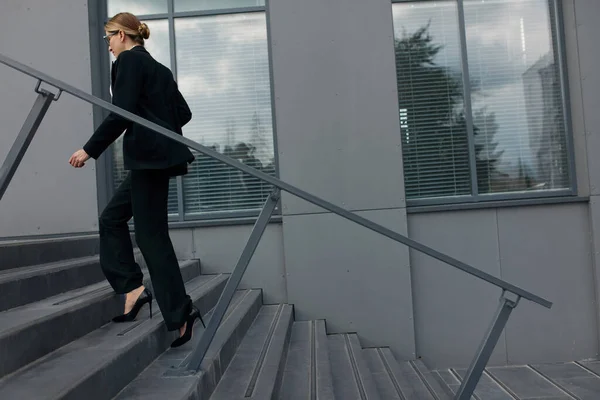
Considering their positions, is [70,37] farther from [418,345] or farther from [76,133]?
[418,345]

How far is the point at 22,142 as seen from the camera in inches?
99.3

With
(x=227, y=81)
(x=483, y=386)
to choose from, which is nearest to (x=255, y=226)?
(x=483, y=386)

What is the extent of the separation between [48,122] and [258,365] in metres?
3.59

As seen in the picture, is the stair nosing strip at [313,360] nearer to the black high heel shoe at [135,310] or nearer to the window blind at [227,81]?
the black high heel shoe at [135,310]

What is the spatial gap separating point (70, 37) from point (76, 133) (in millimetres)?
922

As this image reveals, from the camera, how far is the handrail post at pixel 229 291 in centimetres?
270

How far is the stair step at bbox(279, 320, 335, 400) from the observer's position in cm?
336

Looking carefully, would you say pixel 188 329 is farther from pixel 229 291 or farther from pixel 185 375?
pixel 229 291

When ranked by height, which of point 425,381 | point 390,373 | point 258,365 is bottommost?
point 425,381

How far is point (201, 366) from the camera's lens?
2.85m

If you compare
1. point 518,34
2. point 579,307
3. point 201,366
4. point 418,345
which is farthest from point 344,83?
point 201,366

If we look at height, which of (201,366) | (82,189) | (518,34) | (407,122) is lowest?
(201,366)

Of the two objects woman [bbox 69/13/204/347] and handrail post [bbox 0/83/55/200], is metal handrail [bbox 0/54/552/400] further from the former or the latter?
woman [bbox 69/13/204/347]

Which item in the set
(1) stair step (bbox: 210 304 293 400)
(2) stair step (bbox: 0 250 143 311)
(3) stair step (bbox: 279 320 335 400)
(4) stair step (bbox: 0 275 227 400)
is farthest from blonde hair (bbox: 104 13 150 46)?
(3) stair step (bbox: 279 320 335 400)
